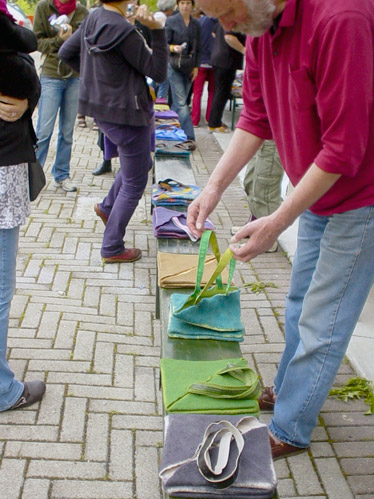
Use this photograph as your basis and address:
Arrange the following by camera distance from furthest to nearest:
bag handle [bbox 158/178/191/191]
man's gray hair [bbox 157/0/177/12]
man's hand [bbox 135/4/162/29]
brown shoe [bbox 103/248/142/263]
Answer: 1. man's gray hair [bbox 157/0/177/12]
2. brown shoe [bbox 103/248/142/263]
3. bag handle [bbox 158/178/191/191]
4. man's hand [bbox 135/4/162/29]

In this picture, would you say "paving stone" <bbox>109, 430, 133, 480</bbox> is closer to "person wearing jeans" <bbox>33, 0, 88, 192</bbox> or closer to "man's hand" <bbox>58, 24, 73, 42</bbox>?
"person wearing jeans" <bbox>33, 0, 88, 192</bbox>

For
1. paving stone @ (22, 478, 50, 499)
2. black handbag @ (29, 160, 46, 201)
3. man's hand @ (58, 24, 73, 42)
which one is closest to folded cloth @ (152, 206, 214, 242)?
black handbag @ (29, 160, 46, 201)

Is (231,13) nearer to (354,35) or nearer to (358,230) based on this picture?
(354,35)

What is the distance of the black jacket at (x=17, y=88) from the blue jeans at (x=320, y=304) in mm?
1205

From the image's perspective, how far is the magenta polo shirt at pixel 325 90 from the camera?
5.32 ft

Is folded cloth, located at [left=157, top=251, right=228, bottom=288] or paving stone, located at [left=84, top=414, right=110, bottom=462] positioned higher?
folded cloth, located at [left=157, top=251, right=228, bottom=288]

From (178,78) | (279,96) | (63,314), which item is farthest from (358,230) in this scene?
(178,78)

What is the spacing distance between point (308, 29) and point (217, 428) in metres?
1.28

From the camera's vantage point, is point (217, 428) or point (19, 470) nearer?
point (217, 428)

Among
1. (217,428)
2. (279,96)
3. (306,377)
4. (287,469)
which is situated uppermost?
(279,96)

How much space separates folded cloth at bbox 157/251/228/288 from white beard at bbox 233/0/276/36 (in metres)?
1.39

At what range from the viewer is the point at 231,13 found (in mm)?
1780

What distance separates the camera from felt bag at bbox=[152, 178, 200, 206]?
396cm

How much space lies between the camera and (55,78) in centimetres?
550
